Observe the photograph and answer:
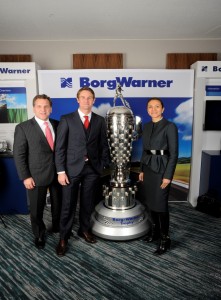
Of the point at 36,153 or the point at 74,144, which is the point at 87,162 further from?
the point at 36,153

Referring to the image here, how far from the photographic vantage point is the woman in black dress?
2270mm

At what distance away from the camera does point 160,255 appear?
2.43 m

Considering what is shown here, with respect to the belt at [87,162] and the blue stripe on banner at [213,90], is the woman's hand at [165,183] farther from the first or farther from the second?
the blue stripe on banner at [213,90]

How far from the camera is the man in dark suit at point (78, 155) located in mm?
2314

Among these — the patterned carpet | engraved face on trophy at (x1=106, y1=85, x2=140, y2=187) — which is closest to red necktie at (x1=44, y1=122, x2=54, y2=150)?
engraved face on trophy at (x1=106, y1=85, x2=140, y2=187)

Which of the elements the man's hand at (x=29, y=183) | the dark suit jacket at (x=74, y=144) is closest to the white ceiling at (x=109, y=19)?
the dark suit jacket at (x=74, y=144)

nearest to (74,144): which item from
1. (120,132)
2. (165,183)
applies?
(120,132)

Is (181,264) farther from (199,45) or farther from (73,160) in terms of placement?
(199,45)

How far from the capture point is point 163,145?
230 cm

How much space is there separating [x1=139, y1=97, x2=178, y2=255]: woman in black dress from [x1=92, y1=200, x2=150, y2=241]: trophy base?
32 centimetres

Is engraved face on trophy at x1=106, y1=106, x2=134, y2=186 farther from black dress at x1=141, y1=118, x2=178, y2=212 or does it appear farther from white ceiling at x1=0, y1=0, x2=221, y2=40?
white ceiling at x1=0, y1=0, x2=221, y2=40

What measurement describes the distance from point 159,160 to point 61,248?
4.36 feet

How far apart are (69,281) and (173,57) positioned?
3.42 meters

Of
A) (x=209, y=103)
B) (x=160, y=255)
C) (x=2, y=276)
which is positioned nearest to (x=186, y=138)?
(x=209, y=103)
